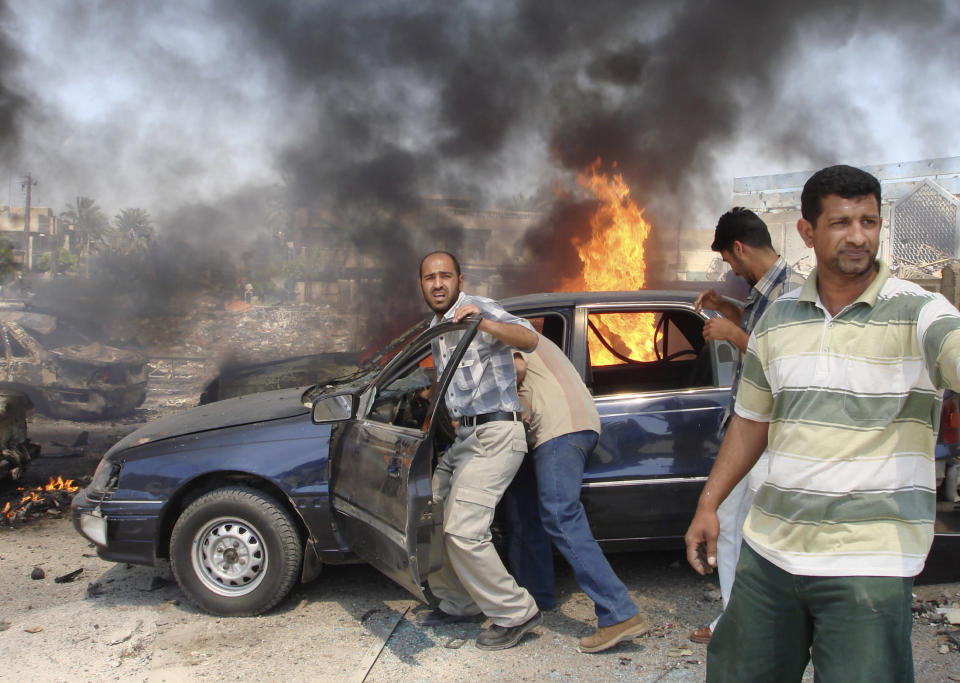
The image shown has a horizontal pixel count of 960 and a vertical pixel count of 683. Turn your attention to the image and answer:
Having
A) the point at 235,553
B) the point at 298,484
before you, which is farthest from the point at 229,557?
the point at 298,484

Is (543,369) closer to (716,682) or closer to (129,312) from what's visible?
(716,682)

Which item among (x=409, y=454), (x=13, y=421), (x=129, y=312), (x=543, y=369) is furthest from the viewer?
(x=129, y=312)

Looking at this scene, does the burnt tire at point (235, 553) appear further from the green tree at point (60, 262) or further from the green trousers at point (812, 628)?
the green tree at point (60, 262)

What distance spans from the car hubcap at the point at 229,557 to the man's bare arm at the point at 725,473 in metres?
2.43

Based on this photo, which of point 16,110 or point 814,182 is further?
point 16,110

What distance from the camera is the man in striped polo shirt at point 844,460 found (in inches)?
64.1

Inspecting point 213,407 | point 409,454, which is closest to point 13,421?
point 213,407

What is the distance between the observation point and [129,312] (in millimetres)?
16844

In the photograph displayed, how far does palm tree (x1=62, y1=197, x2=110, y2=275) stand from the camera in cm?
2202

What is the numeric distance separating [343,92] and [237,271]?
580cm

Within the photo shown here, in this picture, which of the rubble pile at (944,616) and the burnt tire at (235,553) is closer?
the rubble pile at (944,616)

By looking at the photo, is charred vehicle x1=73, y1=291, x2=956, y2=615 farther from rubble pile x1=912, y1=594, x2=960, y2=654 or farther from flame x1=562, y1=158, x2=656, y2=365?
flame x1=562, y1=158, x2=656, y2=365

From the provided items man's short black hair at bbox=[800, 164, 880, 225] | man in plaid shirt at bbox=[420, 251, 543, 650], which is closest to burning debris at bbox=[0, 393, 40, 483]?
man in plaid shirt at bbox=[420, 251, 543, 650]

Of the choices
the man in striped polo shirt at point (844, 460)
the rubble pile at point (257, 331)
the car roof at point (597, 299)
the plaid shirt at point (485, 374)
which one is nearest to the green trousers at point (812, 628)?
the man in striped polo shirt at point (844, 460)
